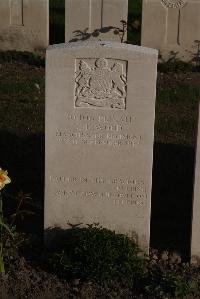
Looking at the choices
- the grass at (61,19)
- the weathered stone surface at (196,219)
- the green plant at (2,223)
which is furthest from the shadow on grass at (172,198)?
the grass at (61,19)

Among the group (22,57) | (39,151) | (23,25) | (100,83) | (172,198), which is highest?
(23,25)

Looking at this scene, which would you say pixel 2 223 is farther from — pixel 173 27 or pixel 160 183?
pixel 173 27

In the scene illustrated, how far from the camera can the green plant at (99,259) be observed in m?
5.27

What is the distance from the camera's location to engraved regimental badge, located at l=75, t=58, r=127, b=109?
537 centimetres

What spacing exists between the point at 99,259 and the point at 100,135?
101 centimetres

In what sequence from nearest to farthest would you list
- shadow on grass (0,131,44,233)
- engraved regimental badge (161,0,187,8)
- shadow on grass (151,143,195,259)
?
shadow on grass (151,143,195,259), shadow on grass (0,131,44,233), engraved regimental badge (161,0,187,8)

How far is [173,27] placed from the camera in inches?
469

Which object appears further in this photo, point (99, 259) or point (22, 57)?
point (22, 57)

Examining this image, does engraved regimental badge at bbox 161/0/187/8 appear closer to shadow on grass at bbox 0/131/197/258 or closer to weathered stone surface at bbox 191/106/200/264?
shadow on grass at bbox 0/131/197/258

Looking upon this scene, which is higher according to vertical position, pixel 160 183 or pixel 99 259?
pixel 160 183

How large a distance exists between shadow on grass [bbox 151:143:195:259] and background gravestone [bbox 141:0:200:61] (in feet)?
13.5

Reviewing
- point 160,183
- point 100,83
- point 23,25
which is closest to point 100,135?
point 100,83

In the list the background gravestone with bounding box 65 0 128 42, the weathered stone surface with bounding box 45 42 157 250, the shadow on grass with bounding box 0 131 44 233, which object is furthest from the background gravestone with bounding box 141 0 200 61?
the weathered stone surface with bounding box 45 42 157 250

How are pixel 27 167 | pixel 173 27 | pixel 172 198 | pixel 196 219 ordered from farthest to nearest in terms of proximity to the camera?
pixel 173 27
pixel 27 167
pixel 172 198
pixel 196 219
